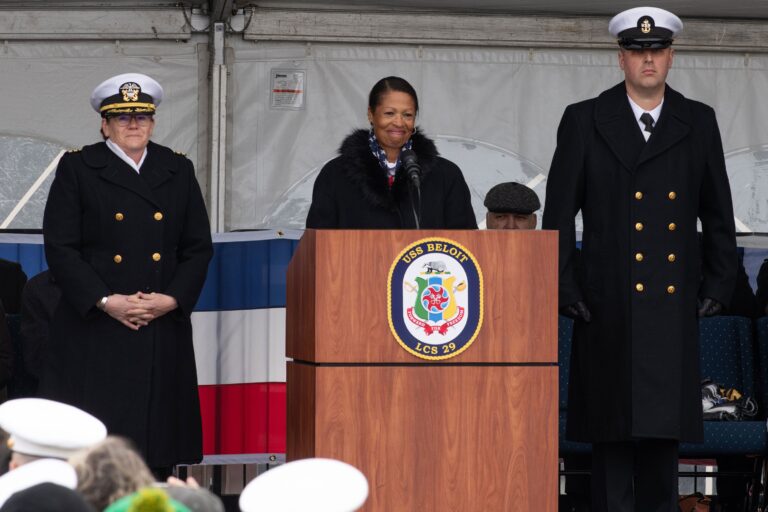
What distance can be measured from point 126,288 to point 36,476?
9.99 feet

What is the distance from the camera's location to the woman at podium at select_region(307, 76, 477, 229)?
18.2 feet

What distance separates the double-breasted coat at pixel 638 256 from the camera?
17.2 feet

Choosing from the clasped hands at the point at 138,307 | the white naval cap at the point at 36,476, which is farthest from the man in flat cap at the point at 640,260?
the white naval cap at the point at 36,476

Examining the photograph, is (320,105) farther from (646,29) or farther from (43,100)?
(646,29)

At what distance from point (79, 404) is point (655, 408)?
213cm

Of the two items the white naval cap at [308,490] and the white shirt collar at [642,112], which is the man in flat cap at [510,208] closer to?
the white shirt collar at [642,112]

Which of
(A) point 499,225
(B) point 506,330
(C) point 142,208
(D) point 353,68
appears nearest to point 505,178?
(D) point 353,68

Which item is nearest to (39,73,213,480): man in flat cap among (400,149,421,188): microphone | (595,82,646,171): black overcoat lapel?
(400,149,421,188): microphone

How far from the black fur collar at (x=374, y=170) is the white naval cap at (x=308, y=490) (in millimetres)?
2980

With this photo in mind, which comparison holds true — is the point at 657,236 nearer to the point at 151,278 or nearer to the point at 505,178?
the point at 151,278

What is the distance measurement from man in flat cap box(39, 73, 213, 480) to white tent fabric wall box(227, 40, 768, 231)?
3.59 metres

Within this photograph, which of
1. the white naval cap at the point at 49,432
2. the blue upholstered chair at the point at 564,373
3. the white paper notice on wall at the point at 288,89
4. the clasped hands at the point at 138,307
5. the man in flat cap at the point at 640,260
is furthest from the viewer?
the white paper notice on wall at the point at 288,89

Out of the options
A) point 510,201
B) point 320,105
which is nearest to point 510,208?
point 510,201

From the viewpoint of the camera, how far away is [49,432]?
10.3ft
